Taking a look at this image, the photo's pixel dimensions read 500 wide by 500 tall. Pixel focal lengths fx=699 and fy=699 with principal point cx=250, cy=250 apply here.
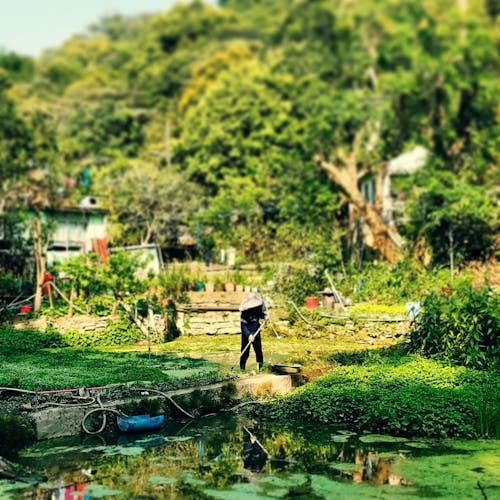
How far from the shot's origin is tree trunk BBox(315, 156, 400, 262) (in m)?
24.8

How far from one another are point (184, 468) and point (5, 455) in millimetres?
2240

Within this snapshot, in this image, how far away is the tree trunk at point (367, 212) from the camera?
24.8m

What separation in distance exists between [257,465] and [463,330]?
17.1ft

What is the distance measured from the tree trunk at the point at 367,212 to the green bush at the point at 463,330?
11.7 meters

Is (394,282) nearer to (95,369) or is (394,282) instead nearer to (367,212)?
(367,212)

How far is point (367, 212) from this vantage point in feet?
83.0

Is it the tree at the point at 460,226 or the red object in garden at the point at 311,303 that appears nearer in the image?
the red object in garden at the point at 311,303

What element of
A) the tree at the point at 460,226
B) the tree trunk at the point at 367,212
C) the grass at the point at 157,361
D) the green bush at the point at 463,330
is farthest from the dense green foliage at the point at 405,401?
the tree trunk at the point at 367,212

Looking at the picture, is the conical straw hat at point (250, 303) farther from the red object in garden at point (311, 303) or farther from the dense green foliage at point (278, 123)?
the dense green foliage at point (278, 123)

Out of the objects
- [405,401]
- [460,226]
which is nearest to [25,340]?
[405,401]

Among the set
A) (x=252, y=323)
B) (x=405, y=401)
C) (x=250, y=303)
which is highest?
(x=250, y=303)

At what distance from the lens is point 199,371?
40.5 feet

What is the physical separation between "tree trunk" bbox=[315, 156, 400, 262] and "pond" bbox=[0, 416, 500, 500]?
51.0 ft

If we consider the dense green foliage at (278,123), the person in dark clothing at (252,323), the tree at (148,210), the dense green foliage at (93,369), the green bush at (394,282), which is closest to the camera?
the dense green foliage at (93,369)
